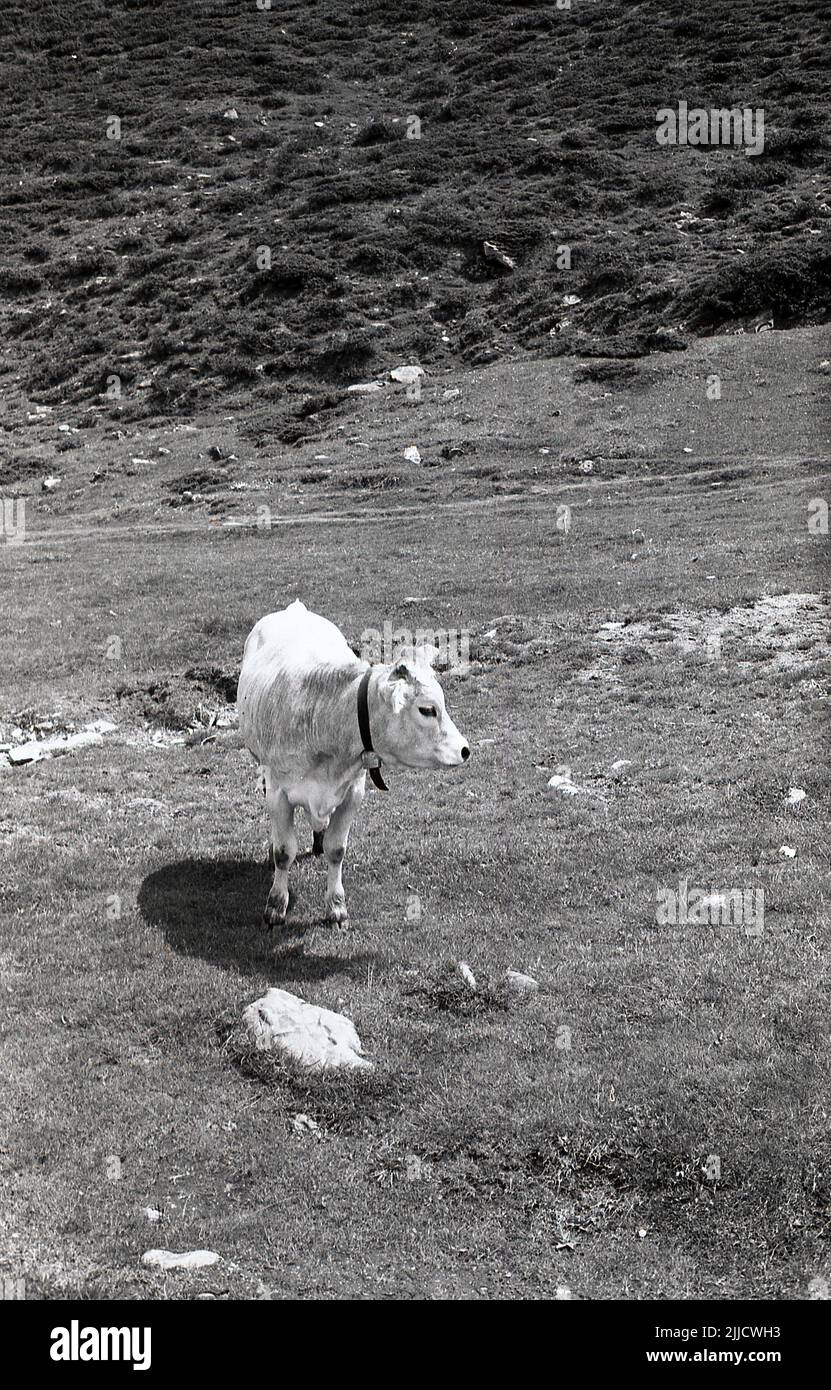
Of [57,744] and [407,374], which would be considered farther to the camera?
[407,374]

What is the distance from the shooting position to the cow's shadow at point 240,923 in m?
11.8

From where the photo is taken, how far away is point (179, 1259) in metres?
7.79

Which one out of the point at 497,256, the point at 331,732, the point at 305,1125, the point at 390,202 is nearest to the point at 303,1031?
the point at 305,1125

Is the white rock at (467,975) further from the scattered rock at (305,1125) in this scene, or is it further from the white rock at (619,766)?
the white rock at (619,766)

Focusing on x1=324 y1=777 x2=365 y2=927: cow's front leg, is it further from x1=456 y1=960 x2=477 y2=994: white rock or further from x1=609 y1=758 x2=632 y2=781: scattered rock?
x1=609 y1=758 x2=632 y2=781: scattered rock

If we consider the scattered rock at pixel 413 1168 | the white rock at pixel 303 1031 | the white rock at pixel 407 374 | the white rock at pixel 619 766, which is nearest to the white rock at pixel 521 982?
the white rock at pixel 303 1031

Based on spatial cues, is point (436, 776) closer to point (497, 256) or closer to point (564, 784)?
point (564, 784)

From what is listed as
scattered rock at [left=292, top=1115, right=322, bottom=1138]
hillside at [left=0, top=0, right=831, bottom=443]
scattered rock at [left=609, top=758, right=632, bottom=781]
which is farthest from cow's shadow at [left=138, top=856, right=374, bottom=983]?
hillside at [left=0, top=0, right=831, bottom=443]

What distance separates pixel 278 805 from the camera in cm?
1271

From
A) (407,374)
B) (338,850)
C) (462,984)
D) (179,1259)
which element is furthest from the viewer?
(407,374)

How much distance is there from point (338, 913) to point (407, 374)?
4096cm

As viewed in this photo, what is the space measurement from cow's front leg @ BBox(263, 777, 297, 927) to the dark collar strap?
50.7 inches

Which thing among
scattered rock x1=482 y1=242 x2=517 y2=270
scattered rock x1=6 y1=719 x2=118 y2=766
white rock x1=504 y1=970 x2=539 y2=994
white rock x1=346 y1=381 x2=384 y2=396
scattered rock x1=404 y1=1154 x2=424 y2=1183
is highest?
scattered rock x1=482 y1=242 x2=517 y2=270

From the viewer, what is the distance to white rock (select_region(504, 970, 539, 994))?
36.4ft
